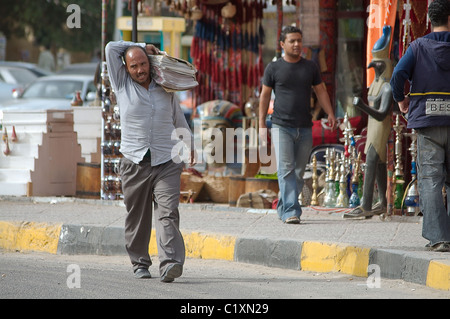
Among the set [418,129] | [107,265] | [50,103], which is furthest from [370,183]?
[50,103]

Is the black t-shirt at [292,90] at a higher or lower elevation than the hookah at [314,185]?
higher

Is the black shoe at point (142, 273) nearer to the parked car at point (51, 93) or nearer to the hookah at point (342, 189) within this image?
the hookah at point (342, 189)

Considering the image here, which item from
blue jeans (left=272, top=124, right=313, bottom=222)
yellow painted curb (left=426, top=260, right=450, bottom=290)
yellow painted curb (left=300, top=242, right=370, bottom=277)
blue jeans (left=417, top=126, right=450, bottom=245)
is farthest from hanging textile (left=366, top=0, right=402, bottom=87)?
yellow painted curb (left=426, top=260, right=450, bottom=290)

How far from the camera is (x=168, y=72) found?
6734 mm

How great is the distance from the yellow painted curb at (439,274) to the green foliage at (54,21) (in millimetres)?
22003

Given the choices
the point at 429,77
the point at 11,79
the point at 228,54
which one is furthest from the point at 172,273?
the point at 11,79

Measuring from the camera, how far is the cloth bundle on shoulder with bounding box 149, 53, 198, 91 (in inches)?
265

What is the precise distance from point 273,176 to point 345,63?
1.98m

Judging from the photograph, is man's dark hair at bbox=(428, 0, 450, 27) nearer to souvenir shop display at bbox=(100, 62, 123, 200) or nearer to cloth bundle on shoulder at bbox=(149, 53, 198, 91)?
cloth bundle on shoulder at bbox=(149, 53, 198, 91)

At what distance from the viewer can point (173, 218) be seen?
6.69m

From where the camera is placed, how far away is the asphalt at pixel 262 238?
7.05 metres

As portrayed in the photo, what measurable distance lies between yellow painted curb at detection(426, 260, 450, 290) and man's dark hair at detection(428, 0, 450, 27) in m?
1.78

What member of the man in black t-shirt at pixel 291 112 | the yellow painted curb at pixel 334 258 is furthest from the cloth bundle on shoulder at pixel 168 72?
the man in black t-shirt at pixel 291 112
